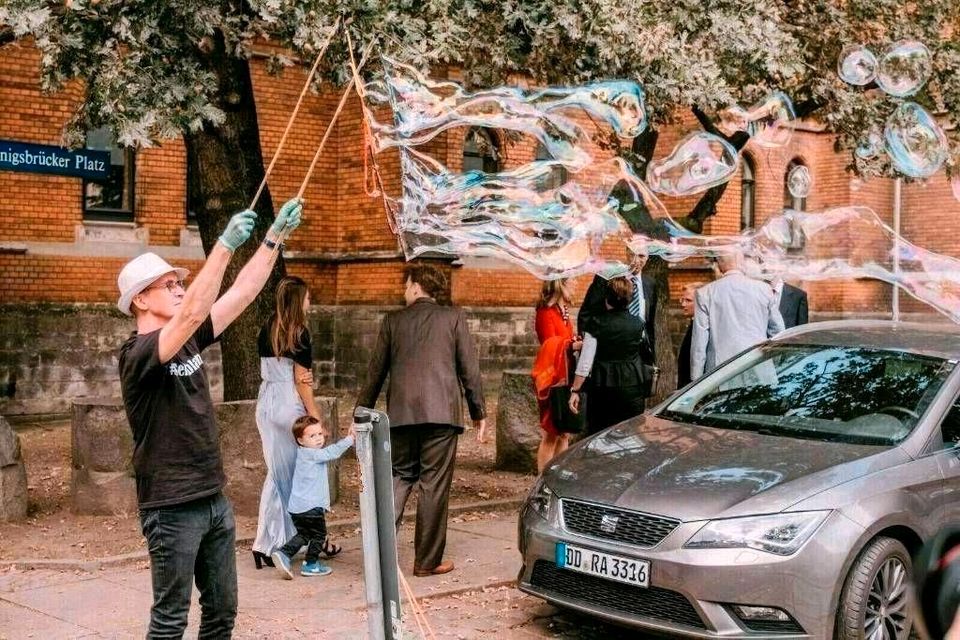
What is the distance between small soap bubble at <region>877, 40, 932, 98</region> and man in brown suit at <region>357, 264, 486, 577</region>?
475 cm

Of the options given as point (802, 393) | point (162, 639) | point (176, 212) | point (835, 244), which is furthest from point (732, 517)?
point (176, 212)

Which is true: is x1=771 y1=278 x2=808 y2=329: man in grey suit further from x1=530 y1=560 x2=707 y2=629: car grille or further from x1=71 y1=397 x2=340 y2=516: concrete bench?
x1=530 y1=560 x2=707 y2=629: car grille

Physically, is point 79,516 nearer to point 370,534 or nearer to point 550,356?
point 550,356

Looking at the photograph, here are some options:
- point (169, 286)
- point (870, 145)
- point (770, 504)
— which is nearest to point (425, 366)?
point (770, 504)

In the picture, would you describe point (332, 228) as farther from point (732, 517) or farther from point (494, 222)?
point (732, 517)

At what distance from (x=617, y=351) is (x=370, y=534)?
528cm

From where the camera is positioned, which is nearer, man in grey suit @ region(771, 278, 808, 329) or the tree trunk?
the tree trunk

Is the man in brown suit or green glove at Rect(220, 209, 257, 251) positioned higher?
green glove at Rect(220, 209, 257, 251)

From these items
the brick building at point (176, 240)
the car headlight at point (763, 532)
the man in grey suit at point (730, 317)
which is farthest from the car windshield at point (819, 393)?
the brick building at point (176, 240)

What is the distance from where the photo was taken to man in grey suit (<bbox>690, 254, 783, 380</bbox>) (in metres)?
9.88

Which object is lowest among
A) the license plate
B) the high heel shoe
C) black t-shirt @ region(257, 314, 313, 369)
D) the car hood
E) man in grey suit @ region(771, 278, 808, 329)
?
the high heel shoe

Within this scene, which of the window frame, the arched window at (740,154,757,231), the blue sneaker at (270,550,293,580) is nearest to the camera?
the blue sneaker at (270,550,293,580)

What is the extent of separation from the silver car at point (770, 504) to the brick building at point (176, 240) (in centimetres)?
581

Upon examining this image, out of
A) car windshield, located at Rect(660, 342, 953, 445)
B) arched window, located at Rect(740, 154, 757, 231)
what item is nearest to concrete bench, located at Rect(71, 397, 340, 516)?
car windshield, located at Rect(660, 342, 953, 445)
